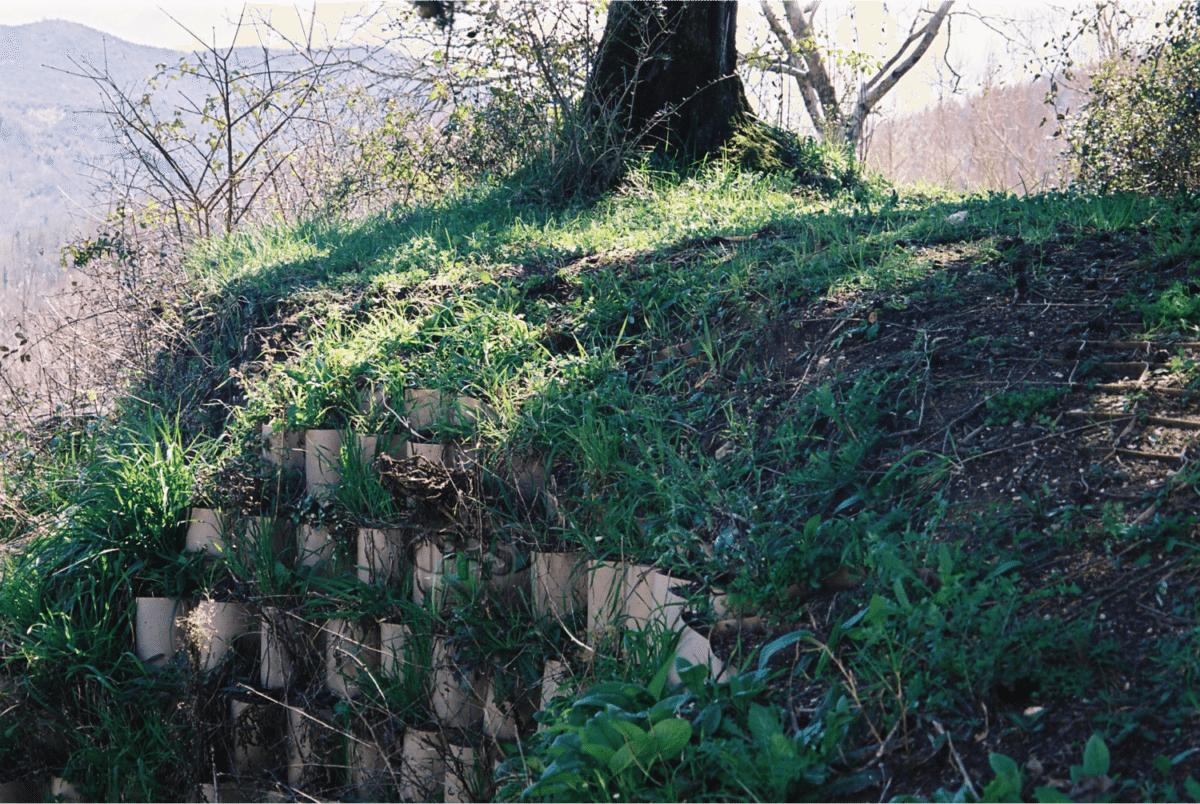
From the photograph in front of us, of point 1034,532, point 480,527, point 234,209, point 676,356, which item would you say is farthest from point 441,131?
point 1034,532

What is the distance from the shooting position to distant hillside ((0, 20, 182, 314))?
7.52 m

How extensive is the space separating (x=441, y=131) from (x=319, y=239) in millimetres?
2240

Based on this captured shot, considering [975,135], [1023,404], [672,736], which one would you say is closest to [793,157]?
[1023,404]

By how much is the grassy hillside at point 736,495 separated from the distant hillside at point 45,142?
388cm

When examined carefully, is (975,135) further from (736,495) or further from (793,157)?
(736,495)

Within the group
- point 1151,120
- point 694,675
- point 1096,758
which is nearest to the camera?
point 1096,758

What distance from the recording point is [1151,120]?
5383 millimetres

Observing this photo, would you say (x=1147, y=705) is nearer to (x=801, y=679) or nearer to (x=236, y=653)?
(x=801, y=679)

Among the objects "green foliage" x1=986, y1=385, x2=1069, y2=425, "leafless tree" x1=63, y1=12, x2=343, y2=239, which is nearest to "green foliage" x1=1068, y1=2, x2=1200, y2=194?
"green foliage" x1=986, y1=385, x2=1069, y2=425

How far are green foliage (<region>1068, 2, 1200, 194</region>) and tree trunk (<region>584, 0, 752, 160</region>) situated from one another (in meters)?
2.61

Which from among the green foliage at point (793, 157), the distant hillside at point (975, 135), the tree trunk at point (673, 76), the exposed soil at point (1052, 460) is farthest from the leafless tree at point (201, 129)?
the distant hillside at point (975, 135)

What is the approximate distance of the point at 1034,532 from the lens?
1.96 m

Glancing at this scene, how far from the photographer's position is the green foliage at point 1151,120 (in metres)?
5.09

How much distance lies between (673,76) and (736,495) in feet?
16.5
